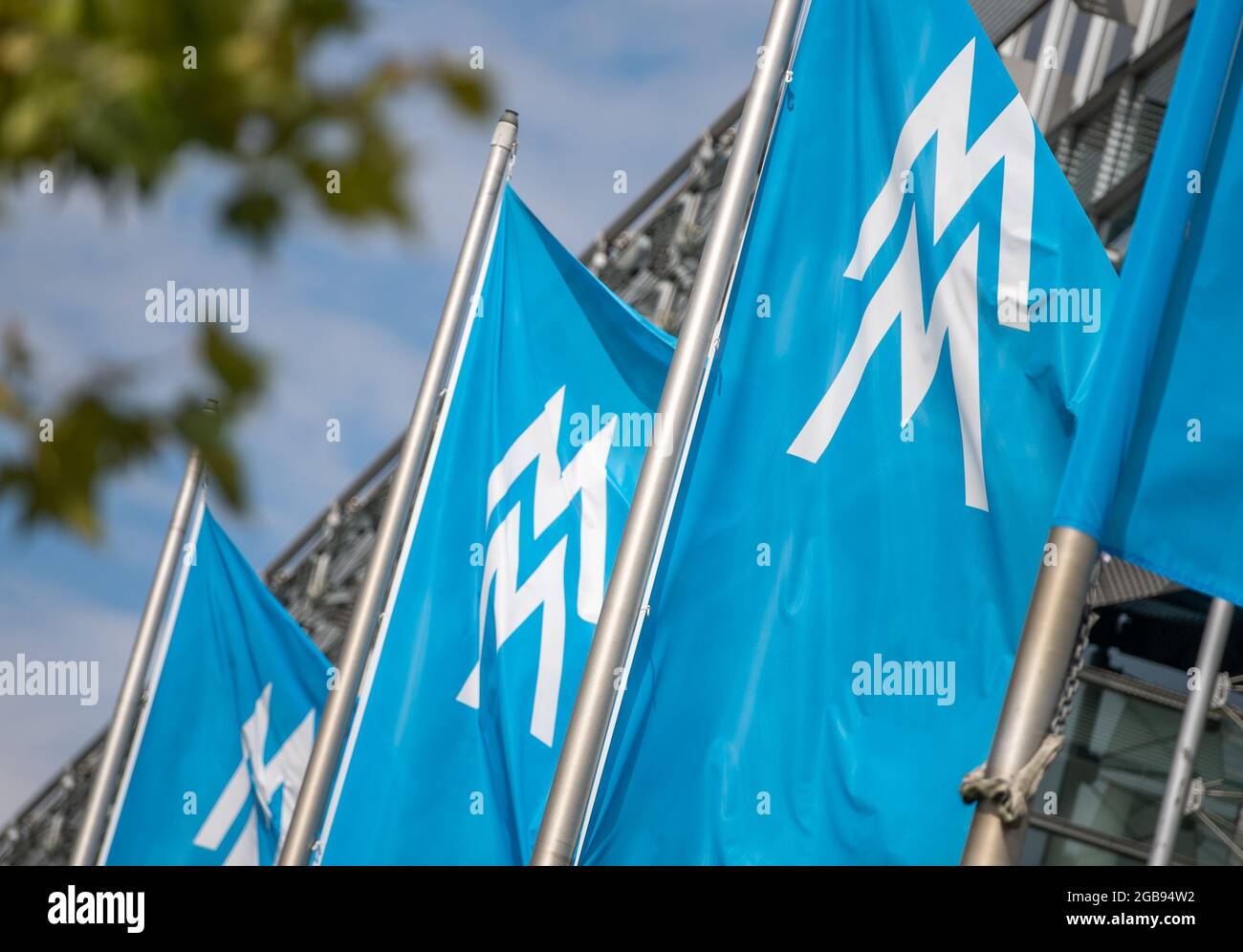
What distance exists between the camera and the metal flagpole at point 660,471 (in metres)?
5.92

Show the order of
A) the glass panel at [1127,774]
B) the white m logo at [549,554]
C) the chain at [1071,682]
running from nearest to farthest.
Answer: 1. the chain at [1071,682]
2. the white m logo at [549,554]
3. the glass panel at [1127,774]

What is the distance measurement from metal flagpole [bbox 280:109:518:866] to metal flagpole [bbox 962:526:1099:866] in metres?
5.11

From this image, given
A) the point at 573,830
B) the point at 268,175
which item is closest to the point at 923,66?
the point at 573,830

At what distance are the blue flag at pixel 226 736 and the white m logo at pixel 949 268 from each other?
6.66 metres

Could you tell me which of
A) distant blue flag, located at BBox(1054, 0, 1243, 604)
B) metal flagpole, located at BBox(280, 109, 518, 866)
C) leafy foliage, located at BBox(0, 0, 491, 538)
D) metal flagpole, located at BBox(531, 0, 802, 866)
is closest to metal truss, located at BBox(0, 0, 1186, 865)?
metal flagpole, located at BBox(280, 109, 518, 866)

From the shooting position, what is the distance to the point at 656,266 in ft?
58.4

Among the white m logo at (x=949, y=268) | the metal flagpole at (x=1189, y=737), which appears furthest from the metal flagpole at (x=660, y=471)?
the metal flagpole at (x=1189, y=737)

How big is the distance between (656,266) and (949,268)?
461 inches

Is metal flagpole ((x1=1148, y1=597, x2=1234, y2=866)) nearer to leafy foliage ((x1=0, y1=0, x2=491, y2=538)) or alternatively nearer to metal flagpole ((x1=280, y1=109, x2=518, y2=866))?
metal flagpole ((x1=280, y1=109, x2=518, y2=866))

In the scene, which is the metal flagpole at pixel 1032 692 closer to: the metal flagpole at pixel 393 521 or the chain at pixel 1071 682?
the chain at pixel 1071 682

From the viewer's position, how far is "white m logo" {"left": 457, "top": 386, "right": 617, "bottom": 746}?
26.3 feet

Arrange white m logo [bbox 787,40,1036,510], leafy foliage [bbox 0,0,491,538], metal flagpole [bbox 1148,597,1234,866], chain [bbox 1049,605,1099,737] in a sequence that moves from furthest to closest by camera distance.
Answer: metal flagpole [bbox 1148,597,1234,866] → white m logo [bbox 787,40,1036,510] → chain [bbox 1049,605,1099,737] → leafy foliage [bbox 0,0,491,538]

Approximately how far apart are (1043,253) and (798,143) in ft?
3.67

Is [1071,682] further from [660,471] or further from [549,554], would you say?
[549,554]
